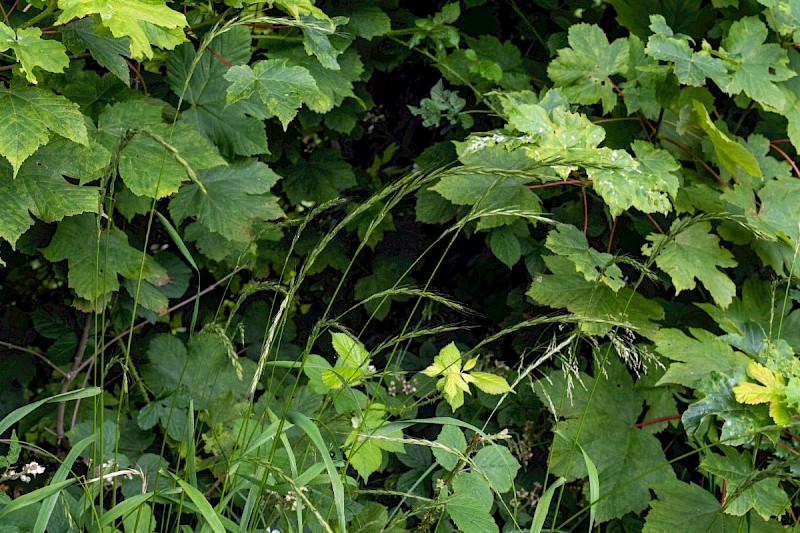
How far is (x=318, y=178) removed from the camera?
246 cm

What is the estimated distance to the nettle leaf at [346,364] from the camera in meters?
1.34

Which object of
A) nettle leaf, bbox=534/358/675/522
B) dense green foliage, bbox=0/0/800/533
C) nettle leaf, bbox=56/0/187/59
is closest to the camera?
nettle leaf, bbox=56/0/187/59

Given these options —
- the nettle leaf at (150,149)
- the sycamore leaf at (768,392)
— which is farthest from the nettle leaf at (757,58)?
the nettle leaf at (150,149)

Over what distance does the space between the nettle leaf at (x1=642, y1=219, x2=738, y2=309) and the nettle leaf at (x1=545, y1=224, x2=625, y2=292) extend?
9 centimetres

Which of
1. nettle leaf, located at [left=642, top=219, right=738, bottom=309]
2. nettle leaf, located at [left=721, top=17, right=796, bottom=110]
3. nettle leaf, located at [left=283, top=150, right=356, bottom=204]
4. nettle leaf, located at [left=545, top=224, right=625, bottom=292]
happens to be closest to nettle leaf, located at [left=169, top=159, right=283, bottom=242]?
nettle leaf, located at [left=283, top=150, right=356, bottom=204]

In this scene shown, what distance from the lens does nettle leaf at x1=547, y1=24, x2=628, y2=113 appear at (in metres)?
2.10

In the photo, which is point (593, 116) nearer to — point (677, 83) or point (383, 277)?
point (677, 83)

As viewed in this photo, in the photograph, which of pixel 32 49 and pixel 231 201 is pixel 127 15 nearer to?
pixel 32 49

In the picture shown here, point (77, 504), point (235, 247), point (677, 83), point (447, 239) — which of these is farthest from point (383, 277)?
point (77, 504)

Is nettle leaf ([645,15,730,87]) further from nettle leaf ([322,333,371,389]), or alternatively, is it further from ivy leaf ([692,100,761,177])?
nettle leaf ([322,333,371,389])

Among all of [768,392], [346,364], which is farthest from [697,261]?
[346,364]

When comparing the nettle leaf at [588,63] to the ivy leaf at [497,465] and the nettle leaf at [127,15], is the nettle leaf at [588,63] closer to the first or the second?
the ivy leaf at [497,465]

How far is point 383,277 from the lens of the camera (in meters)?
2.56

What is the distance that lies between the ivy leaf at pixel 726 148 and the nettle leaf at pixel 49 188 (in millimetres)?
1349
